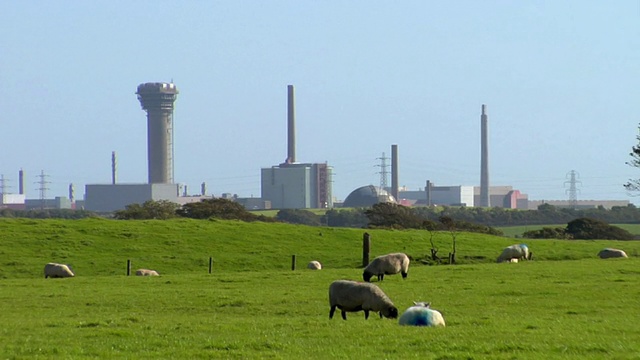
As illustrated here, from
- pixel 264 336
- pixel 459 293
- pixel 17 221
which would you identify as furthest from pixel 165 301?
pixel 17 221

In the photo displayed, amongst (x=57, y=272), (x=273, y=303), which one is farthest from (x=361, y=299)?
(x=57, y=272)

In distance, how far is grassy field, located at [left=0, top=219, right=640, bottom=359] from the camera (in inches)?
773

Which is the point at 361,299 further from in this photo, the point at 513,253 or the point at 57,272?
the point at 513,253

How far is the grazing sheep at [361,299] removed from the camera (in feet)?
84.5

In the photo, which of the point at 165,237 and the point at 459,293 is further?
the point at 165,237

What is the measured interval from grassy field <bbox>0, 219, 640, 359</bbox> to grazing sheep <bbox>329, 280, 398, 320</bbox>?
0.32m

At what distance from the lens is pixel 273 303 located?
33.4 metres

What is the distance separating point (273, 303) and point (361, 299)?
780cm

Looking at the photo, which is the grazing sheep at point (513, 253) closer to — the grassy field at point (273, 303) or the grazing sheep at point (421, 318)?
the grassy field at point (273, 303)

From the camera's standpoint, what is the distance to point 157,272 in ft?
197

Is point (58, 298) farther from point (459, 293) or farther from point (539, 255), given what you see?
point (539, 255)

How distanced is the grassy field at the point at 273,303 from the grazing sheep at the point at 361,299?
12.7 inches

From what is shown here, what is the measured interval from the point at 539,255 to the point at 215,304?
3962 centimetres

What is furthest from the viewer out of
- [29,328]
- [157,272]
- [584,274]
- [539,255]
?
[539,255]
